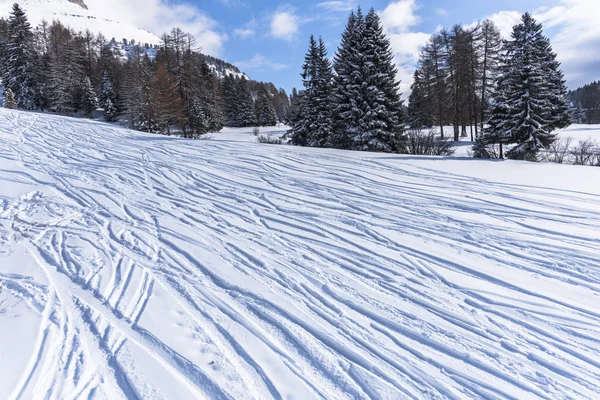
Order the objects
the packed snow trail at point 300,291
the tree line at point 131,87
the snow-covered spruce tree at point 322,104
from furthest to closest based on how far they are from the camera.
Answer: the tree line at point 131,87, the snow-covered spruce tree at point 322,104, the packed snow trail at point 300,291

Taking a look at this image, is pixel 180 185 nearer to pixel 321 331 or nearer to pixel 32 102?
pixel 321 331

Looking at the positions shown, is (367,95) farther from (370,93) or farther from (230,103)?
(230,103)

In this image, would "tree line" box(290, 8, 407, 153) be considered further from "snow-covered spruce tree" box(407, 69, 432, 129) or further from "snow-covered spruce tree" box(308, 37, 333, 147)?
"snow-covered spruce tree" box(407, 69, 432, 129)

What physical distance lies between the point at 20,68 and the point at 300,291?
2072 inches

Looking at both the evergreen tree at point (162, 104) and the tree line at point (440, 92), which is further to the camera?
the evergreen tree at point (162, 104)

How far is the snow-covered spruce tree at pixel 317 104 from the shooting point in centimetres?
2050

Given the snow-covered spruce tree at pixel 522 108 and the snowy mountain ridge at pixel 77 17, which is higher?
the snowy mountain ridge at pixel 77 17

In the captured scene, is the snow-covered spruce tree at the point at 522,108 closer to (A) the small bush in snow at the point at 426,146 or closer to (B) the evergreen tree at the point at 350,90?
(A) the small bush in snow at the point at 426,146

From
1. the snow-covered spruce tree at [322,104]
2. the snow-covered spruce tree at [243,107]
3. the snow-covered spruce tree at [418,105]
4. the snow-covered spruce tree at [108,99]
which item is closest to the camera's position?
the snow-covered spruce tree at [322,104]

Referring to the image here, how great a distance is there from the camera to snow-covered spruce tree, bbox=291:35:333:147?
20.5 meters

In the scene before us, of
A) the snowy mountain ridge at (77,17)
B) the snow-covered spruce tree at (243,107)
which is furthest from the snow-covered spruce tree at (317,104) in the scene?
the snowy mountain ridge at (77,17)

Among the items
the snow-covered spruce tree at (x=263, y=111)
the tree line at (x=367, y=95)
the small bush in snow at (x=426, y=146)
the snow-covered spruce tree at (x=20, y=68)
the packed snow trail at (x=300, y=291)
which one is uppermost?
the snow-covered spruce tree at (x=20, y=68)

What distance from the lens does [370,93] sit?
16906 millimetres

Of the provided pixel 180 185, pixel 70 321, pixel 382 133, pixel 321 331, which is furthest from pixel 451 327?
pixel 382 133
